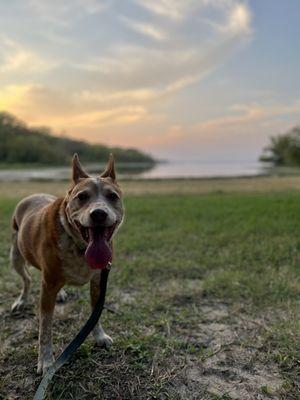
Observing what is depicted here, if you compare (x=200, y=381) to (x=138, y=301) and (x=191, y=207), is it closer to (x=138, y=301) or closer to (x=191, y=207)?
(x=138, y=301)

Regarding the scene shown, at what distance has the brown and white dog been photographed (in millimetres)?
2785

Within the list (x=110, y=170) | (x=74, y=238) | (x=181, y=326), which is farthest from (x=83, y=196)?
(x=181, y=326)

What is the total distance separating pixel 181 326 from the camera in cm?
408

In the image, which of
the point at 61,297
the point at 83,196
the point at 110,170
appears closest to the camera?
the point at 83,196

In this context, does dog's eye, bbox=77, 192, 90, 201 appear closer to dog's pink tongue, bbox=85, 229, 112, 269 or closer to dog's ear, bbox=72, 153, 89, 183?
dog's pink tongue, bbox=85, 229, 112, 269

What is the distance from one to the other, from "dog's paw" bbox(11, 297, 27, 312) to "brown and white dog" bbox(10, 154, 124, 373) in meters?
0.99

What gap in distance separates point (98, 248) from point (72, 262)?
20.7 inches

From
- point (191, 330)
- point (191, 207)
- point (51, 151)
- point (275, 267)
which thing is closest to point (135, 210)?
point (191, 207)

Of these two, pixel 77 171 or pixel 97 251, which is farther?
pixel 77 171

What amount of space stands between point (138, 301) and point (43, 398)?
2047 millimetres

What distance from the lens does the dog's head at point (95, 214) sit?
2.73 m

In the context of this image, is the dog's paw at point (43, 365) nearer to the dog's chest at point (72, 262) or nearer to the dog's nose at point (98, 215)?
the dog's chest at point (72, 262)

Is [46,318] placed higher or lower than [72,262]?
lower

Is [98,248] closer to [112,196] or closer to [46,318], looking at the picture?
[112,196]
